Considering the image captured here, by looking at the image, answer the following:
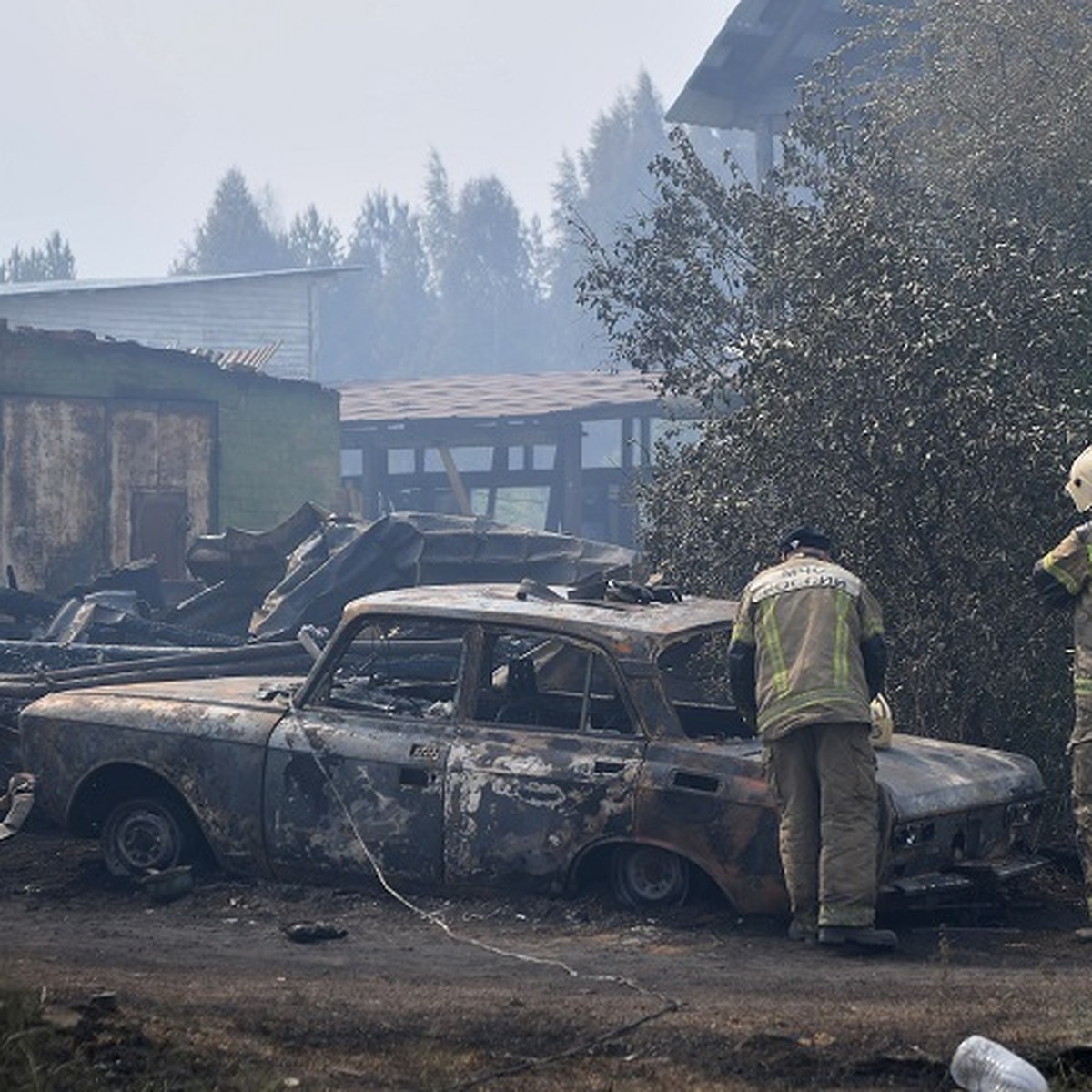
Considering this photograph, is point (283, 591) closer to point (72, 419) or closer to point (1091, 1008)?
point (72, 419)

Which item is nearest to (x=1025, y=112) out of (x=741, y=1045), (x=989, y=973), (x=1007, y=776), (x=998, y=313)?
(x=998, y=313)

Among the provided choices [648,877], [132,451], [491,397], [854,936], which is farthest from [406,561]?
[491,397]

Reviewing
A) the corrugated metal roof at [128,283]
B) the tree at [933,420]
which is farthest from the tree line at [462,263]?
the tree at [933,420]

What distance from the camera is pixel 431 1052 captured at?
5.36 m

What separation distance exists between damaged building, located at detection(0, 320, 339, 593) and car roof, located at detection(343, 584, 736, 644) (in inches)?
612

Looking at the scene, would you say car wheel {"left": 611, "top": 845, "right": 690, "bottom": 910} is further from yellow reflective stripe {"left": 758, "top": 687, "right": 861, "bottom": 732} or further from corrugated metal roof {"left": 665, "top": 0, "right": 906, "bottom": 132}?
corrugated metal roof {"left": 665, "top": 0, "right": 906, "bottom": 132}

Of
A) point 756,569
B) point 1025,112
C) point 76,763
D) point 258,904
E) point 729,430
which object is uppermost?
point 1025,112

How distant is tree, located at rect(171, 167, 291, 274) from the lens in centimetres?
9806

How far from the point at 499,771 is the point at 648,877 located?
74cm

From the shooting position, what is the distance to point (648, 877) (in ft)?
24.7

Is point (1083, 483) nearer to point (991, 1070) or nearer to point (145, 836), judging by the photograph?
point (991, 1070)

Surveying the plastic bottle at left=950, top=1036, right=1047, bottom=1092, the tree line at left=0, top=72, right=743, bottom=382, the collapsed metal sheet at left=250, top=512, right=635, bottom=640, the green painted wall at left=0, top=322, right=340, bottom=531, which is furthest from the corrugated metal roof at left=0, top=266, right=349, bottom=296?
the tree line at left=0, top=72, right=743, bottom=382

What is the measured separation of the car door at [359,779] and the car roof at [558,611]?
0.30 ft

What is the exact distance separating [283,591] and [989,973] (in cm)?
1031
